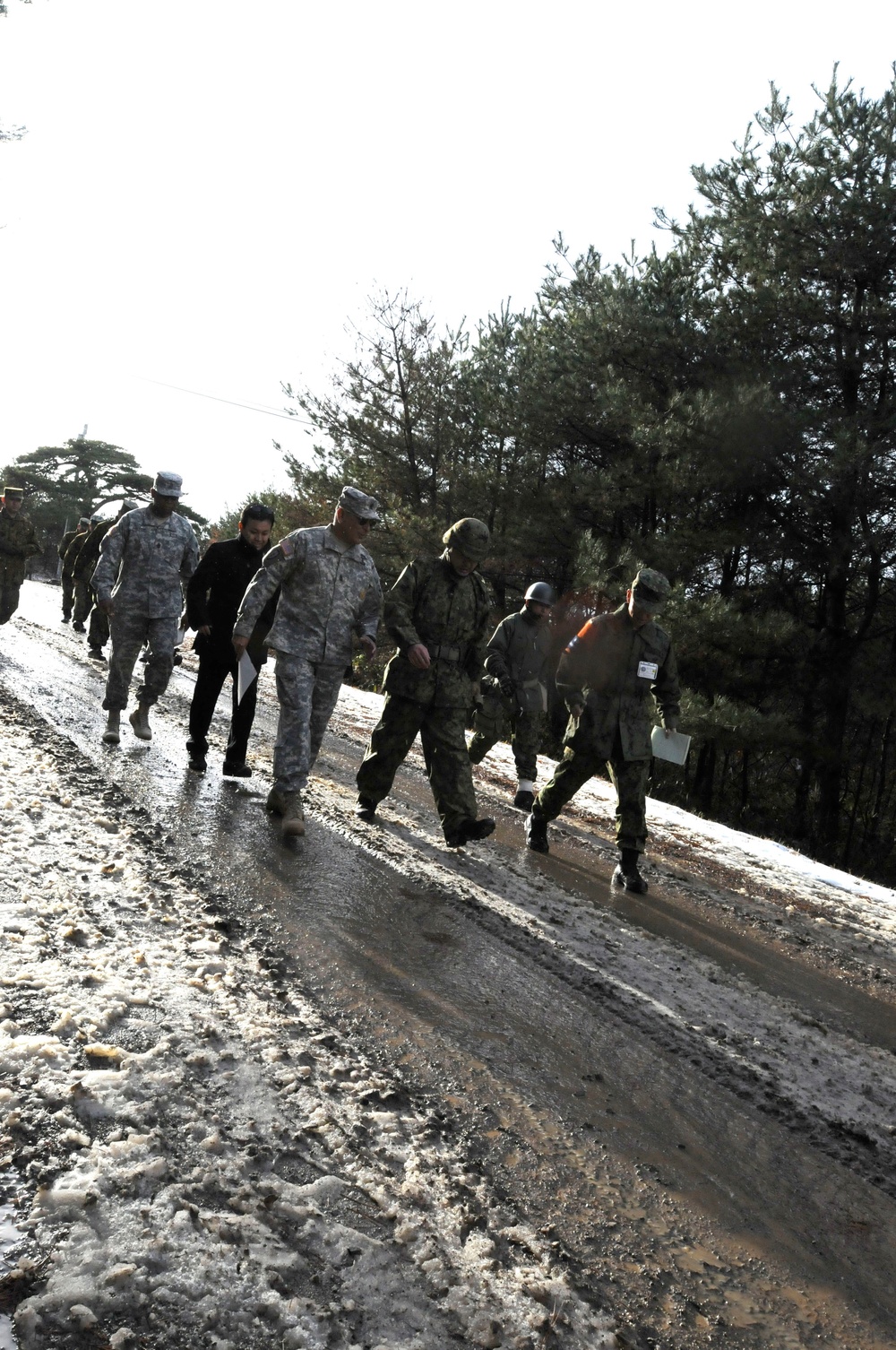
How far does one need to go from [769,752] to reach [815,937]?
1157cm

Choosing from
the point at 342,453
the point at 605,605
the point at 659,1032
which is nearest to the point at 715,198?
the point at 605,605

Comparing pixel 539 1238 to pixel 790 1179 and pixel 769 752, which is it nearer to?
pixel 790 1179

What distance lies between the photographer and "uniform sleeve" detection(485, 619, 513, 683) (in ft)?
28.2

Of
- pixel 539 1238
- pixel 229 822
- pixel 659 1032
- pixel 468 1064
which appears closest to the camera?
pixel 539 1238

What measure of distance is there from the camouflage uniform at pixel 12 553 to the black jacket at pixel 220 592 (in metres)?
6.85

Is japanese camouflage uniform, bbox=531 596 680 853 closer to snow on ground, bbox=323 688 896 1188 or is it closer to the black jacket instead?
snow on ground, bbox=323 688 896 1188

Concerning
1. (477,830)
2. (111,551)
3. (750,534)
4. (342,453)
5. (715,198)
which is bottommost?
(477,830)

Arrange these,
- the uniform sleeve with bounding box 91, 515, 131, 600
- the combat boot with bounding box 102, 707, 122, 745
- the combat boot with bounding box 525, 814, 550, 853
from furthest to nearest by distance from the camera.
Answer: the uniform sleeve with bounding box 91, 515, 131, 600 → the combat boot with bounding box 102, 707, 122, 745 → the combat boot with bounding box 525, 814, 550, 853

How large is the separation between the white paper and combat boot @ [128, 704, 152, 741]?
13.9ft

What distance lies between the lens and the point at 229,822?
248 inches

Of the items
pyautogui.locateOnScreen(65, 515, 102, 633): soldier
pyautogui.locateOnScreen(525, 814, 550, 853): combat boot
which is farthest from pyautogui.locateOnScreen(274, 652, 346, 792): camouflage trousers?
pyautogui.locateOnScreen(65, 515, 102, 633): soldier

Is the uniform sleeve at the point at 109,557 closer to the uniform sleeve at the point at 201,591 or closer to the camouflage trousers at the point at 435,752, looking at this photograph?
the uniform sleeve at the point at 201,591

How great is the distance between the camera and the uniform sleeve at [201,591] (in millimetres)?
7922

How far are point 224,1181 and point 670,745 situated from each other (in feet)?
15.6
